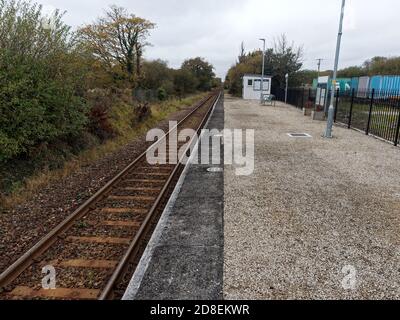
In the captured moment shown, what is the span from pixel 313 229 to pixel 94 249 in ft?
11.2

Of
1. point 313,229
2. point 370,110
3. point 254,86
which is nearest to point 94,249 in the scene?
point 313,229

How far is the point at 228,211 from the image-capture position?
5.53m

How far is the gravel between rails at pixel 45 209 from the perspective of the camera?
4392mm

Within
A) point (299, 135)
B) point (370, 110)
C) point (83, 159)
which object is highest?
point (370, 110)

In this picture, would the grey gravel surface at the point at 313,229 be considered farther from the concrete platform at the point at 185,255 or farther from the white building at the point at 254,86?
the white building at the point at 254,86

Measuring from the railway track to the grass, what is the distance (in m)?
1.57

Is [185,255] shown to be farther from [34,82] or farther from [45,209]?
[34,82]

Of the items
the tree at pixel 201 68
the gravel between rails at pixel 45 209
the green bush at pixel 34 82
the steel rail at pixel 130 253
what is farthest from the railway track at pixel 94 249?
the tree at pixel 201 68

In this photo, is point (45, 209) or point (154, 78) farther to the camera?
point (154, 78)

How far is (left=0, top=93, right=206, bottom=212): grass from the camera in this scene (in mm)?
5984

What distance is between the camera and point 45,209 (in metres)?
5.60

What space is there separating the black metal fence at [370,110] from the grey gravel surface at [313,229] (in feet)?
14.4

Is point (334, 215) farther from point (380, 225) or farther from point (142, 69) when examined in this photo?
point (142, 69)

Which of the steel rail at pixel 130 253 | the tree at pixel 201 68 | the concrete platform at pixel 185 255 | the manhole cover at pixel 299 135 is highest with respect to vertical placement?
the tree at pixel 201 68
